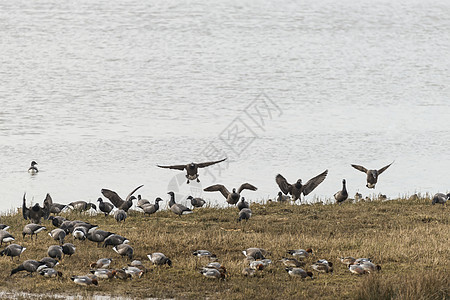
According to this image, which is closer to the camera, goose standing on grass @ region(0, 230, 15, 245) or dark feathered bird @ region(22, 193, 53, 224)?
goose standing on grass @ region(0, 230, 15, 245)

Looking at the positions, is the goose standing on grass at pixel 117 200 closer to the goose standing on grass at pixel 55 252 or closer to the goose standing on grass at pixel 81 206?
the goose standing on grass at pixel 81 206

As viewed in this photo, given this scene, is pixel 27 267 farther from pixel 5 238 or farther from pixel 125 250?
pixel 5 238

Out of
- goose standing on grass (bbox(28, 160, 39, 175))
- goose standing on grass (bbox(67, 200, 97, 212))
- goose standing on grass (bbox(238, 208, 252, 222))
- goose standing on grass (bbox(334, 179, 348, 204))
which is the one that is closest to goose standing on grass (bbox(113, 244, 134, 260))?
goose standing on grass (bbox(238, 208, 252, 222))

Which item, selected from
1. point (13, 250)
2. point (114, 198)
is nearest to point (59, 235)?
point (13, 250)

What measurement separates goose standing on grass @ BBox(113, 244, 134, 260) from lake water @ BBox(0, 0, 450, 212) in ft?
34.6

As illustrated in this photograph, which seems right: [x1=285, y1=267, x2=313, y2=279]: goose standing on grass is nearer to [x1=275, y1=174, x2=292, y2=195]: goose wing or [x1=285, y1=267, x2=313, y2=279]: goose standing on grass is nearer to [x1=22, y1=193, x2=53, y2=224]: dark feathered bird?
[x1=22, y1=193, x2=53, y2=224]: dark feathered bird

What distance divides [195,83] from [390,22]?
39744 millimetres

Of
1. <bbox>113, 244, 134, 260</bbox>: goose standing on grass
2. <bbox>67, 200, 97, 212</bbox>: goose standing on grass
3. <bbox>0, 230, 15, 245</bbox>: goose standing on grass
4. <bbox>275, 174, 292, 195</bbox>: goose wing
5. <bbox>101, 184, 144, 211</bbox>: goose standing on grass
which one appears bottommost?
<bbox>113, 244, 134, 260</bbox>: goose standing on grass

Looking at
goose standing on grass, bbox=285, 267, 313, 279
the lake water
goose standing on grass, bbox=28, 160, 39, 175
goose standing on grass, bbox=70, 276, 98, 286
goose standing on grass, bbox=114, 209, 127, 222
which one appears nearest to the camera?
goose standing on grass, bbox=70, 276, 98, 286

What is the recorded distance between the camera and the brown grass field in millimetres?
13695

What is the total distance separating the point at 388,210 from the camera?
72.6ft

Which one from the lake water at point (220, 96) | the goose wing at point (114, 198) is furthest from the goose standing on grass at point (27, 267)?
the lake water at point (220, 96)

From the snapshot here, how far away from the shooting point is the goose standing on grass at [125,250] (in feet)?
51.8

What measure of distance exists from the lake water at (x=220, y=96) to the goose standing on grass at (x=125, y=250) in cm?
1054
